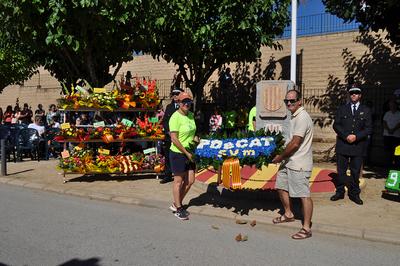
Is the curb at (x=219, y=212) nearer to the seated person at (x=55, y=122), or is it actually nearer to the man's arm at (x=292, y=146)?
the man's arm at (x=292, y=146)

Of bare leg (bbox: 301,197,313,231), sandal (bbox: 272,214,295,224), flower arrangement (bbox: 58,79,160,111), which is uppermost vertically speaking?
flower arrangement (bbox: 58,79,160,111)

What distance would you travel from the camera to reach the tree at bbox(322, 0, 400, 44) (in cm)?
1023

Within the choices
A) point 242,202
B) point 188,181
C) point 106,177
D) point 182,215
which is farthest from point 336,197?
point 106,177

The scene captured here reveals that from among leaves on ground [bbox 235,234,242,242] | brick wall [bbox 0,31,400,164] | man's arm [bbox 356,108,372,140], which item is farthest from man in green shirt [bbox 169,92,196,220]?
brick wall [bbox 0,31,400,164]

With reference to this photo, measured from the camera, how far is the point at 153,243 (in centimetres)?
579

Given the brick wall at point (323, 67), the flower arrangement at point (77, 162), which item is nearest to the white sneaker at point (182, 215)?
the flower arrangement at point (77, 162)

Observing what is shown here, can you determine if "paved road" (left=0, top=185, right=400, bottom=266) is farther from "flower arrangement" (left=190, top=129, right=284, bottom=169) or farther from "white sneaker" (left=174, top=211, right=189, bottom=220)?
"flower arrangement" (left=190, top=129, right=284, bottom=169)

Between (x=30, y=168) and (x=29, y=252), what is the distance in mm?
7493

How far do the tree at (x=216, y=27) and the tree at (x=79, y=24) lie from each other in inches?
42.6

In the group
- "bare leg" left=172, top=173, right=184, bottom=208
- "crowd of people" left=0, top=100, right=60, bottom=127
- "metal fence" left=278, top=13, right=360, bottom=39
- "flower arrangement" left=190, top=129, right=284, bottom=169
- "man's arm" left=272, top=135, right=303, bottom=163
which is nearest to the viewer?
"man's arm" left=272, top=135, right=303, bottom=163

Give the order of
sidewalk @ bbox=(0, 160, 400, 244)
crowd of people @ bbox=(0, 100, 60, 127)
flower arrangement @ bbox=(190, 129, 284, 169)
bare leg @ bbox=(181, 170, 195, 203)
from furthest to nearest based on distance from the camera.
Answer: crowd of people @ bbox=(0, 100, 60, 127), bare leg @ bbox=(181, 170, 195, 203), flower arrangement @ bbox=(190, 129, 284, 169), sidewalk @ bbox=(0, 160, 400, 244)

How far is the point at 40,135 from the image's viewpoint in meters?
14.5

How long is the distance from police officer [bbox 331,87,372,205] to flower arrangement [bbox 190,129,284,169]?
5.10 ft

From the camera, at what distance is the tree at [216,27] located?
1346cm
